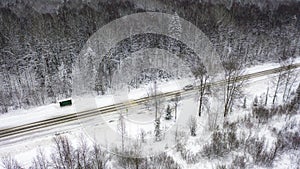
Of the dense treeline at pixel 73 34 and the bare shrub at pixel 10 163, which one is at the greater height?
the dense treeline at pixel 73 34

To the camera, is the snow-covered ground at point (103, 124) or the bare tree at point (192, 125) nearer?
the snow-covered ground at point (103, 124)

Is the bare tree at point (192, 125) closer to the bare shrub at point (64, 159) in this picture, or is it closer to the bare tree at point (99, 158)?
the bare tree at point (99, 158)

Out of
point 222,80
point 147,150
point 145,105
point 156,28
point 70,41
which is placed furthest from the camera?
point 156,28

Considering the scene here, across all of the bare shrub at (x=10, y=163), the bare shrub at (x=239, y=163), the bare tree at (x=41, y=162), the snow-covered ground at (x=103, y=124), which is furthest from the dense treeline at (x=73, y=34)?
the bare shrub at (x=239, y=163)

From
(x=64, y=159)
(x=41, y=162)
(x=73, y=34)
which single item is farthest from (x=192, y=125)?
(x=73, y=34)

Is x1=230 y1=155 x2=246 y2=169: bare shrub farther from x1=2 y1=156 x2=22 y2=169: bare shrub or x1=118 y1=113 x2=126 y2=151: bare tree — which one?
x1=2 y1=156 x2=22 y2=169: bare shrub

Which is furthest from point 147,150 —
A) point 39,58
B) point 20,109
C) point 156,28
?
point 156,28

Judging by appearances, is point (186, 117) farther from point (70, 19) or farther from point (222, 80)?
point (70, 19)

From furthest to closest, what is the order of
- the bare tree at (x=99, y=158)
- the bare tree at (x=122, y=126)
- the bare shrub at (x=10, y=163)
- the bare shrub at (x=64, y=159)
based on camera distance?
the bare tree at (x=122, y=126)
the bare tree at (x=99, y=158)
the bare shrub at (x=10, y=163)
the bare shrub at (x=64, y=159)
